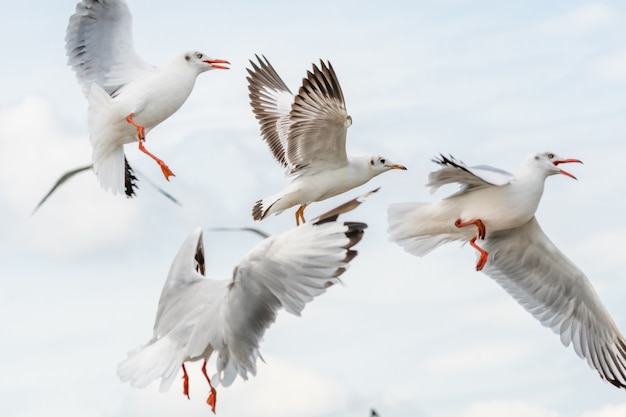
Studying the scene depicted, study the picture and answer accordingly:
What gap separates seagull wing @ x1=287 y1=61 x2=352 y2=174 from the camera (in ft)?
33.8

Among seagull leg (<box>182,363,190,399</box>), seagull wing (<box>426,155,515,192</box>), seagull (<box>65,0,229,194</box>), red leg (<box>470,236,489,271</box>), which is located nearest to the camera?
seagull leg (<box>182,363,190,399</box>)

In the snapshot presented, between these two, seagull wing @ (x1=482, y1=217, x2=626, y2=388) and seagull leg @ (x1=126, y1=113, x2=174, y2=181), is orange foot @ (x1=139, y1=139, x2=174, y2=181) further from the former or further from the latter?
seagull wing @ (x1=482, y1=217, x2=626, y2=388)

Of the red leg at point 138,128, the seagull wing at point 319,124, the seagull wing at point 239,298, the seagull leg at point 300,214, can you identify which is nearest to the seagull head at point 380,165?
the seagull wing at point 319,124

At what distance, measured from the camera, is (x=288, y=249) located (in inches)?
293

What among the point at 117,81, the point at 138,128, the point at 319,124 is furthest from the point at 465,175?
the point at 117,81

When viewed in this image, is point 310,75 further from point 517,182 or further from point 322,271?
point 322,271

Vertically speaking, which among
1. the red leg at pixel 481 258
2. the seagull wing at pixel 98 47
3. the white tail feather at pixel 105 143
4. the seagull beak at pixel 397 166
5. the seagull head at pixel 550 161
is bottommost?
the red leg at pixel 481 258

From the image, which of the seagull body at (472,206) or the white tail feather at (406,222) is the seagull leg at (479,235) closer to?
the seagull body at (472,206)

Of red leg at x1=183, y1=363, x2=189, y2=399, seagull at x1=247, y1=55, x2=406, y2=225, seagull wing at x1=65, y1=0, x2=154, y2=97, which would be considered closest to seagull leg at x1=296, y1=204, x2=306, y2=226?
seagull at x1=247, y1=55, x2=406, y2=225

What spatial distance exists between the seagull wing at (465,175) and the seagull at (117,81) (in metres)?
1.94

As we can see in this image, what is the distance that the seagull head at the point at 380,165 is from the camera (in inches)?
428

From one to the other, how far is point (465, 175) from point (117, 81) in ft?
9.74

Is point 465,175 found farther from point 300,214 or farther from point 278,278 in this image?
point 278,278

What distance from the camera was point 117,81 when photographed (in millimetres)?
10875
